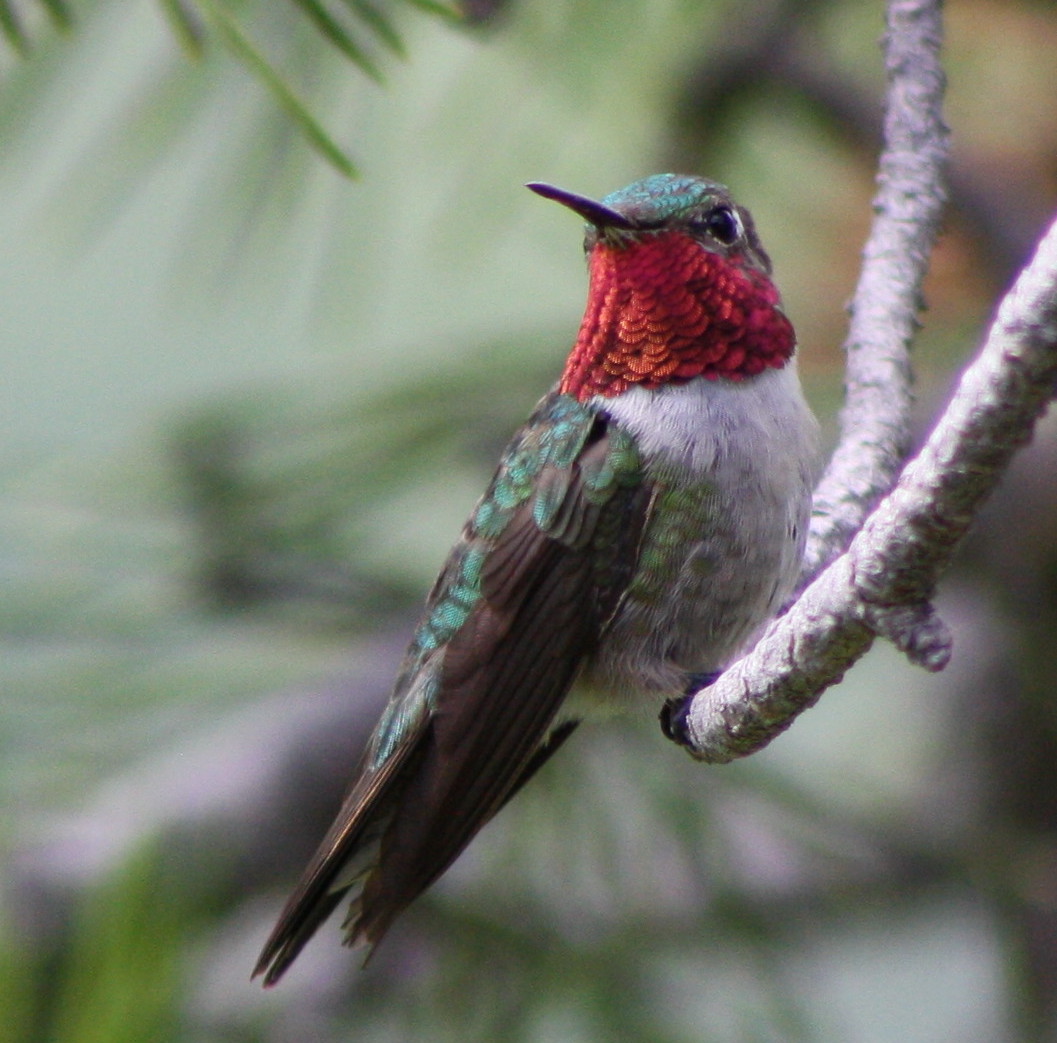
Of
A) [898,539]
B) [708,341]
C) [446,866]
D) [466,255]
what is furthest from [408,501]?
[898,539]

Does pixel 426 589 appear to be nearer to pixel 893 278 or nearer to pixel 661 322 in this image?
pixel 661 322

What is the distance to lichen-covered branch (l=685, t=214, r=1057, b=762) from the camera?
592mm

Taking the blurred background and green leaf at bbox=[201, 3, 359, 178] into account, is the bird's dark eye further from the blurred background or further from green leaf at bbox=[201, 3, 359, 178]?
green leaf at bbox=[201, 3, 359, 178]

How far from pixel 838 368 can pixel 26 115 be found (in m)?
1.11

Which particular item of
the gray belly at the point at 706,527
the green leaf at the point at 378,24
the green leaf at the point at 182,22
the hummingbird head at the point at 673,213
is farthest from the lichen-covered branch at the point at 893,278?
the green leaf at the point at 182,22

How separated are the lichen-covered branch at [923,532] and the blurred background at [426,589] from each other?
21.9 inches

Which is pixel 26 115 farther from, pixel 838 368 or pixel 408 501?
pixel 838 368

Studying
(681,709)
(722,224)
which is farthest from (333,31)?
(722,224)

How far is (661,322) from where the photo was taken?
1504 millimetres

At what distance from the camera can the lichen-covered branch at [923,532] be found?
59 cm

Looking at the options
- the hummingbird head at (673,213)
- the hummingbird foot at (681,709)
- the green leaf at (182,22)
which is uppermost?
the green leaf at (182,22)

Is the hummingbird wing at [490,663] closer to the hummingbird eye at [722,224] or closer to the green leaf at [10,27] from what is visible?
the hummingbird eye at [722,224]

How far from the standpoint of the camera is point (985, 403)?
2.00 ft

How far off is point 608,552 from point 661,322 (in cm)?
24
